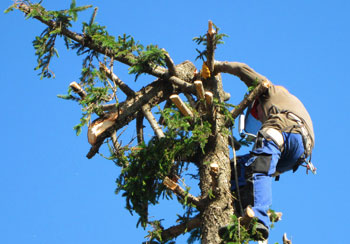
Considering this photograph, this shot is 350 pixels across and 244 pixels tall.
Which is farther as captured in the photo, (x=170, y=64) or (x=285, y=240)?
(x=170, y=64)

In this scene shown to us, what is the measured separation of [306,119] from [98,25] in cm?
258

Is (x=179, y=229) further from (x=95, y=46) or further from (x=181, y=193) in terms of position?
(x=95, y=46)

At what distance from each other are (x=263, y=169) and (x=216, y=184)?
49 centimetres

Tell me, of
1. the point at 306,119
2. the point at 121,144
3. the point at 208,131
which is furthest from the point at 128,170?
the point at 306,119

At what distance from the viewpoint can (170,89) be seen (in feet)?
25.2

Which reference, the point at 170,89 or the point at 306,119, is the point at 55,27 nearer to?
the point at 170,89

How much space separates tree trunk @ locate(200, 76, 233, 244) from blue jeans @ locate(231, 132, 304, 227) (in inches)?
9.4

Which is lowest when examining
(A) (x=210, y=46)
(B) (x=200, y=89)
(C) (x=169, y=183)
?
(C) (x=169, y=183)

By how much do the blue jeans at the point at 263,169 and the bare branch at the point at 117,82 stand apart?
1670mm

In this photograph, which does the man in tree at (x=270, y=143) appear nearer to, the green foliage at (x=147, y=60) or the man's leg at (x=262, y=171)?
the man's leg at (x=262, y=171)

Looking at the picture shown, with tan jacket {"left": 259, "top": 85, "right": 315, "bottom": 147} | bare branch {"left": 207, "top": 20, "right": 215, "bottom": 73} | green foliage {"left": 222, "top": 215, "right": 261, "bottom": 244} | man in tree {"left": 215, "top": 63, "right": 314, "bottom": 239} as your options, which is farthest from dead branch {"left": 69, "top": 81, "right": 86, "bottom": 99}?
green foliage {"left": 222, "top": 215, "right": 261, "bottom": 244}

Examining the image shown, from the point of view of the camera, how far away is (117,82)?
743 cm

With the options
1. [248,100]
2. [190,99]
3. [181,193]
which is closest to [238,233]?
[181,193]

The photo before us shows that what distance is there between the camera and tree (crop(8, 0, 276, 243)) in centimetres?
651
